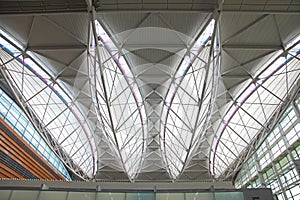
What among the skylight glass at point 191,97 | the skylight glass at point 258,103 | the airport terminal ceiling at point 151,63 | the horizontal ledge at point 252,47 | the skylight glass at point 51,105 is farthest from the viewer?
the skylight glass at point 258,103

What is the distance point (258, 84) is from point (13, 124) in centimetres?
3043

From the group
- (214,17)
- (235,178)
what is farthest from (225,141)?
(214,17)

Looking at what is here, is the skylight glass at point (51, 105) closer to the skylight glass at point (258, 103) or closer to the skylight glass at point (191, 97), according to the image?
the skylight glass at point (191, 97)

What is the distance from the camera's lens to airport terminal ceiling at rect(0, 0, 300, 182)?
54.1 ft

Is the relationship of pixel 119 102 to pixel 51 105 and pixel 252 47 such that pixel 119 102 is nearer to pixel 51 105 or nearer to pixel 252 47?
pixel 51 105

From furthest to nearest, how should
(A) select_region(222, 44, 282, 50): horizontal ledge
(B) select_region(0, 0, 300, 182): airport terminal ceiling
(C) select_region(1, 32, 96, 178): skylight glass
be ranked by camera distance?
(C) select_region(1, 32, 96, 178): skylight glass < (A) select_region(222, 44, 282, 50): horizontal ledge < (B) select_region(0, 0, 300, 182): airport terminal ceiling

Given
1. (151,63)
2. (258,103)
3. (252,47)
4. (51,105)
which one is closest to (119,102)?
(151,63)

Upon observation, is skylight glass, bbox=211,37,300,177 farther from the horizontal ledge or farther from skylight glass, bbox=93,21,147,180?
skylight glass, bbox=93,21,147,180

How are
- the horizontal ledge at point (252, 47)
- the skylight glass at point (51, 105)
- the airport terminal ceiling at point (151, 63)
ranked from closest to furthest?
the airport terminal ceiling at point (151, 63), the horizontal ledge at point (252, 47), the skylight glass at point (51, 105)

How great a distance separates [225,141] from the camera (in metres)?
40.7

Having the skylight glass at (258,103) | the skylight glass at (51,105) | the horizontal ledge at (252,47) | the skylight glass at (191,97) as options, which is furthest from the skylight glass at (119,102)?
the skylight glass at (258,103)

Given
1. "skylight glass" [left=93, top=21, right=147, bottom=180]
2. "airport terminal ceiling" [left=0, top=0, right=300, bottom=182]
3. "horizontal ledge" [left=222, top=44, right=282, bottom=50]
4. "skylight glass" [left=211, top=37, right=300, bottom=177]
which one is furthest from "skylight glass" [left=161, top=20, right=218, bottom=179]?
"skylight glass" [left=211, top=37, right=300, bottom=177]

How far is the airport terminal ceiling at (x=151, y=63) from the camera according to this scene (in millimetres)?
16500

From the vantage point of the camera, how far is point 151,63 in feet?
79.1
